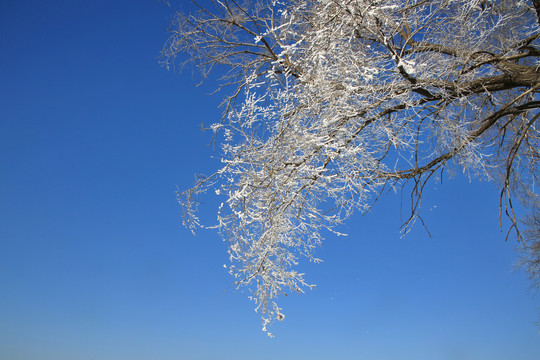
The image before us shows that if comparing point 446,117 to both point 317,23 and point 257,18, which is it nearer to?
point 317,23

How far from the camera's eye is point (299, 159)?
17.8 ft

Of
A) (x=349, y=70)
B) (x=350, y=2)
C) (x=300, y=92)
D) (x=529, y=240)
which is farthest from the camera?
(x=529, y=240)

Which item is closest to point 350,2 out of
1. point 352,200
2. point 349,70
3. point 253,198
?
point 349,70

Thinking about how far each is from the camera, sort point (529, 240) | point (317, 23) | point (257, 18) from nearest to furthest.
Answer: point (317, 23), point (257, 18), point (529, 240)

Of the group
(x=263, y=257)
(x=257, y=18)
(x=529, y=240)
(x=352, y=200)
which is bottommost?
(x=263, y=257)

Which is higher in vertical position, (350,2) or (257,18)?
(257,18)

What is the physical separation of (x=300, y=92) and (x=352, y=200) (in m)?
1.43

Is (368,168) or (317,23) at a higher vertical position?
(317,23)

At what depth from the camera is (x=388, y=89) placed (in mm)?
4805

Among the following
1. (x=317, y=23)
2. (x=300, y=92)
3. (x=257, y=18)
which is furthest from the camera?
(x=257, y=18)

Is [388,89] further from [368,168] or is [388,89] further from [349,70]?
[368,168]

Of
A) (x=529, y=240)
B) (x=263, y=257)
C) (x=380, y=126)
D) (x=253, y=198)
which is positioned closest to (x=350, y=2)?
(x=380, y=126)

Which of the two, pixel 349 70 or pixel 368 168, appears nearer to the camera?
pixel 349 70

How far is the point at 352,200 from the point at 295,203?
774 millimetres
